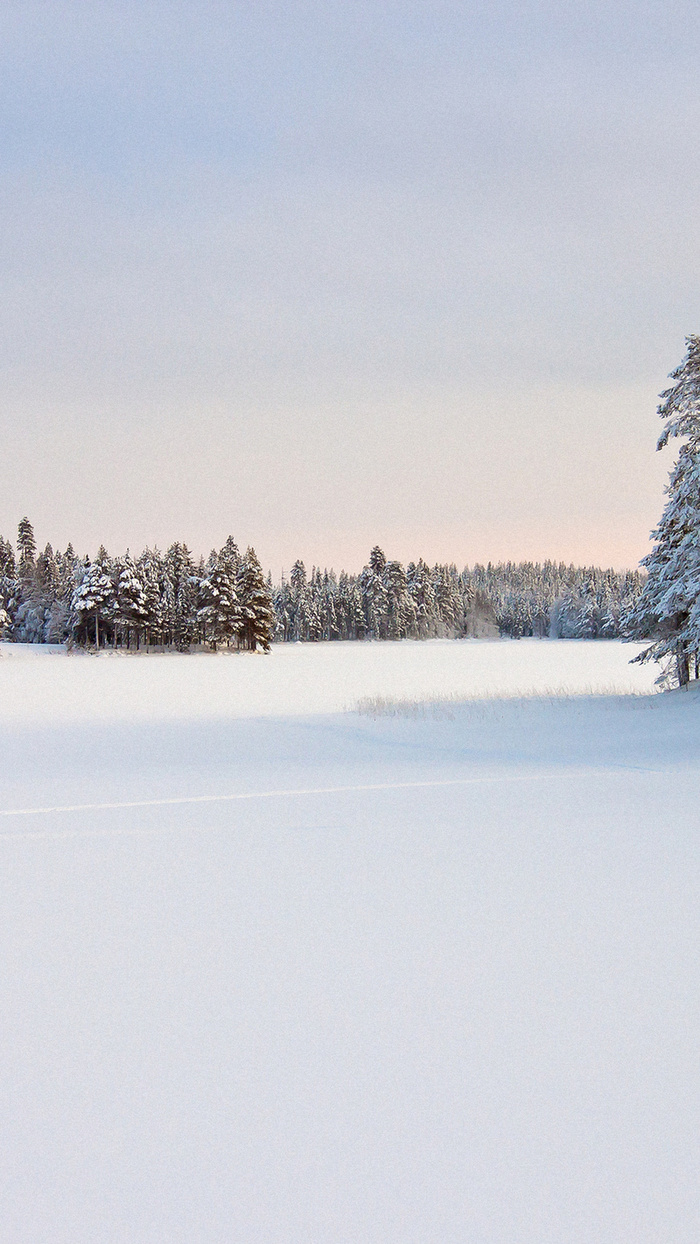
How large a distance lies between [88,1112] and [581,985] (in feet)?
7.29

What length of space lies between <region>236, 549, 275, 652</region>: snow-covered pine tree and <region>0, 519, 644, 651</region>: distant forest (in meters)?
0.12

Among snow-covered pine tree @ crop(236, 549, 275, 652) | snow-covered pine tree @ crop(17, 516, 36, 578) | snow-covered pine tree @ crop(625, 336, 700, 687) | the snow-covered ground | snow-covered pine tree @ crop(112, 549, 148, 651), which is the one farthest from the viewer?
snow-covered pine tree @ crop(17, 516, 36, 578)

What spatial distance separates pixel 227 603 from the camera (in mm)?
71688

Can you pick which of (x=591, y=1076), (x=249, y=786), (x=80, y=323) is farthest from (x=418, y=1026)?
(x=80, y=323)

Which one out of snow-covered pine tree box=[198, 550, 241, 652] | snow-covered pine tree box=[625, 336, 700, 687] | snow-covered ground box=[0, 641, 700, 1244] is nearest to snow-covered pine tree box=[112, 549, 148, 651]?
snow-covered pine tree box=[198, 550, 241, 652]

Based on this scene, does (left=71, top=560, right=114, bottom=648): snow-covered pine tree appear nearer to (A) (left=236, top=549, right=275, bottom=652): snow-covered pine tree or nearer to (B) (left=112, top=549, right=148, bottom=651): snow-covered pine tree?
(B) (left=112, top=549, right=148, bottom=651): snow-covered pine tree

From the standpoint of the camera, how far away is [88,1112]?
256 cm

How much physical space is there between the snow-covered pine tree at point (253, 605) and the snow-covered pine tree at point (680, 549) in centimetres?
5415

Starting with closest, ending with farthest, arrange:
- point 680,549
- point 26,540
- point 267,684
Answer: point 680,549 → point 267,684 → point 26,540

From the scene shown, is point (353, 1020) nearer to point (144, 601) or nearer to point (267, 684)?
point (267, 684)

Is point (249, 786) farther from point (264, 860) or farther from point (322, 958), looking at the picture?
point (322, 958)

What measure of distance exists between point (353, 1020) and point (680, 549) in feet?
65.1

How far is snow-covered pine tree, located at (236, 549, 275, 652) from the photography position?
73500 millimetres

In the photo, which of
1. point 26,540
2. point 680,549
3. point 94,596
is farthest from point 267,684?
point 26,540
